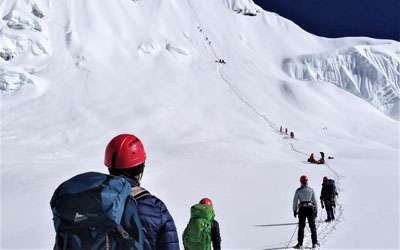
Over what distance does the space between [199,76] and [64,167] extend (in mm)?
37821

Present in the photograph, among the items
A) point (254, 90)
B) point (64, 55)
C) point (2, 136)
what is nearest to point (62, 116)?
point (2, 136)

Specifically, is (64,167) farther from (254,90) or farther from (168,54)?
(168,54)

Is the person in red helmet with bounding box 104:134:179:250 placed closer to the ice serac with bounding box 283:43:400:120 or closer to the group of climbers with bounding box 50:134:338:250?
the group of climbers with bounding box 50:134:338:250

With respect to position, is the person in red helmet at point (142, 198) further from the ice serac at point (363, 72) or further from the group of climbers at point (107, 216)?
the ice serac at point (363, 72)

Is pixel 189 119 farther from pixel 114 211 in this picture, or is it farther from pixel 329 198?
pixel 114 211

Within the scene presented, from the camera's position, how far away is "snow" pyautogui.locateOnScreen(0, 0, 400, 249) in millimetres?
13916

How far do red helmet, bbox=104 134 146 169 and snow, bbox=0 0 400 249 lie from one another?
305 inches

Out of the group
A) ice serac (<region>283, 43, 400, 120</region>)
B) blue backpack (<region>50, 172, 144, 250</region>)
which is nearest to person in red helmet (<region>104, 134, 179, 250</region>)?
blue backpack (<region>50, 172, 144, 250</region>)

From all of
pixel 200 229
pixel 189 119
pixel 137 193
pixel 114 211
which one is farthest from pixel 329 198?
pixel 189 119

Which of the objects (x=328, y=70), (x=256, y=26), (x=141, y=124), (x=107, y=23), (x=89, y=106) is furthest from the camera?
(x=256, y=26)

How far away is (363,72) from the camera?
99438mm

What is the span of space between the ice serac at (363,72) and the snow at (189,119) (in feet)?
1.32

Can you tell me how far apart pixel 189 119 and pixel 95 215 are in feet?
134

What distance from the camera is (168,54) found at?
212ft
